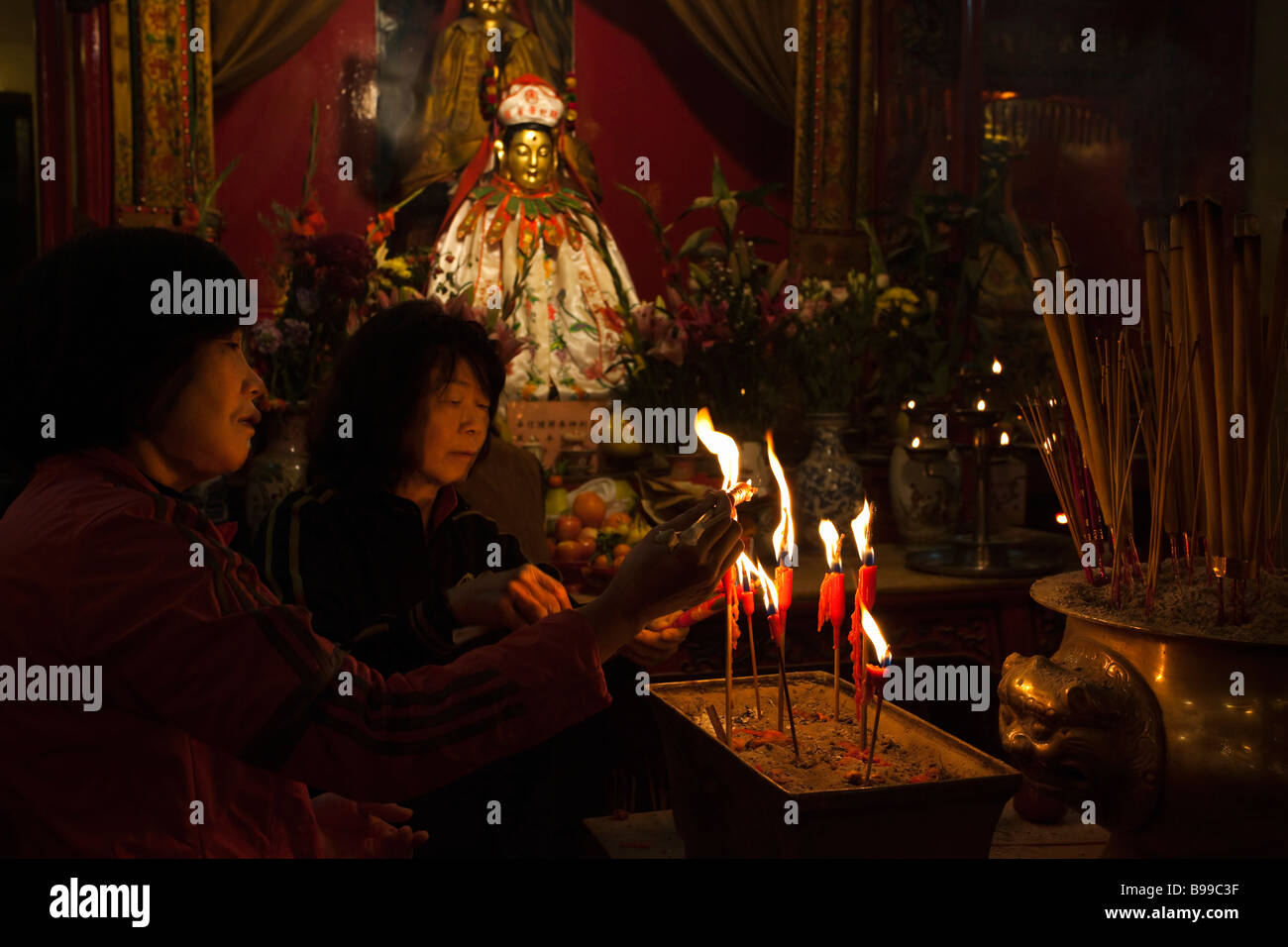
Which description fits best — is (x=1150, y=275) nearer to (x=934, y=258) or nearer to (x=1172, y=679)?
(x=1172, y=679)

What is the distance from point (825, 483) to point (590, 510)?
51 cm

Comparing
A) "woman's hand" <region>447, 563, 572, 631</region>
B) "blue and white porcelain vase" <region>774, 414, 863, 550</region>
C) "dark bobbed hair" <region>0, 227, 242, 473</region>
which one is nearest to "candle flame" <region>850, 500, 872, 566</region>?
"woman's hand" <region>447, 563, 572, 631</region>

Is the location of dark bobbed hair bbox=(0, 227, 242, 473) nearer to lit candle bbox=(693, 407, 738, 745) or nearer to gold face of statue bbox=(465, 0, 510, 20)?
lit candle bbox=(693, 407, 738, 745)

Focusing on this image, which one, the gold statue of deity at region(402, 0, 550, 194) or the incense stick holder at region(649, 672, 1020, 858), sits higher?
the gold statue of deity at region(402, 0, 550, 194)

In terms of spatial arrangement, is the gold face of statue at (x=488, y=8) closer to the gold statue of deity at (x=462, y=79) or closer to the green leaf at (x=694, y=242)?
the gold statue of deity at (x=462, y=79)

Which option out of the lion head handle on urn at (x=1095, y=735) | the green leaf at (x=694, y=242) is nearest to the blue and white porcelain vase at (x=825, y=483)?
the green leaf at (x=694, y=242)

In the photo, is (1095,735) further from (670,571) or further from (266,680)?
(266,680)

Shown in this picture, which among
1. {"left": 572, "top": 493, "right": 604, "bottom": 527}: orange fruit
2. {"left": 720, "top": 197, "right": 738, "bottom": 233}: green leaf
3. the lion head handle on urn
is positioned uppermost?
{"left": 720, "top": 197, "right": 738, "bottom": 233}: green leaf

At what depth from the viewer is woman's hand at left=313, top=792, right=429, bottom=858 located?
95 cm

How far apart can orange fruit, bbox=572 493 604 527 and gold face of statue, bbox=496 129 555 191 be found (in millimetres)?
2184

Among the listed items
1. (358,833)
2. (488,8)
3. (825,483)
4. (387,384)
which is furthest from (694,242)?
(488,8)

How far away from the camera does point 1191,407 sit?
901 millimetres
